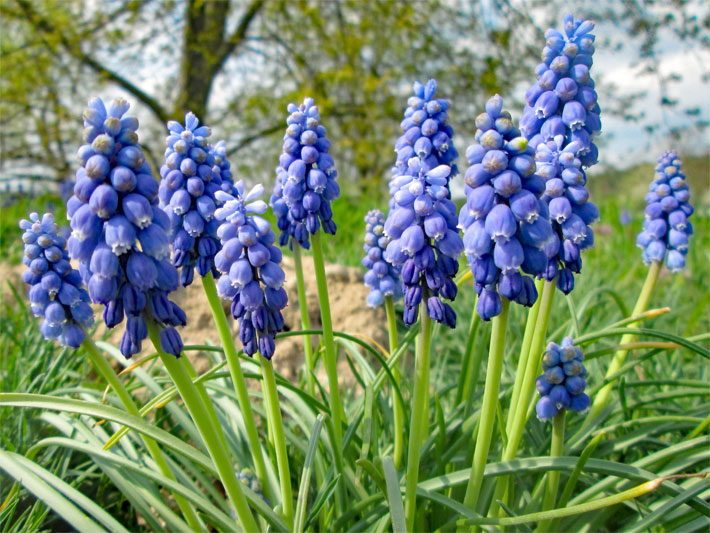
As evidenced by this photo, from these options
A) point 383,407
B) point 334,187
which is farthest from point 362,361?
point 334,187

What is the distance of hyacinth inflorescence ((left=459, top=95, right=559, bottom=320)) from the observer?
1836mm

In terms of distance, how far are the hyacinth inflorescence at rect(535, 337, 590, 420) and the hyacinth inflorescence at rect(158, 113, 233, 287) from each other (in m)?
1.56

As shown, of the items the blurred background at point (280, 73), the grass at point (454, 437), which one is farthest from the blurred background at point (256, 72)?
the grass at point (454, 437)

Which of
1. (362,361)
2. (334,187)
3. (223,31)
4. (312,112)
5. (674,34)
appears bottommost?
(362,361)

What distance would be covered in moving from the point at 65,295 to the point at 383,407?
187 cm

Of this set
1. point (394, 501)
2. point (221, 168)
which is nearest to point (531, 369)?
point (394, 501)

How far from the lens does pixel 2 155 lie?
Answer: 13359 mm

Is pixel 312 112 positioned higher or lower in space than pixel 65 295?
higher

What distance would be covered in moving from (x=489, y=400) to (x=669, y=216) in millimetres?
2138

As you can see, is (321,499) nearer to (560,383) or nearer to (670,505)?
(560,383)

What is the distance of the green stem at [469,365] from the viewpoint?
295 centimetres

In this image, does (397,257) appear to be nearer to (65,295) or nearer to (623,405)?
(65,295)

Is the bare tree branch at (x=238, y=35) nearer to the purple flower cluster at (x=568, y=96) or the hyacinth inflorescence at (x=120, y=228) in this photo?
the purple flower cluster at (x=568, y=96)

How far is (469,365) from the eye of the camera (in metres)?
3.19
